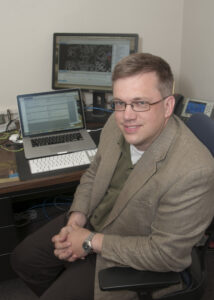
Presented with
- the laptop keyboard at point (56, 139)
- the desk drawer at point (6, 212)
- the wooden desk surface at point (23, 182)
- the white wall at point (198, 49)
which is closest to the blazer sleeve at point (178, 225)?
the wooden desk surface at point (23, 182)

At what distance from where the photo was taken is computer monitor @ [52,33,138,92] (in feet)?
5.65

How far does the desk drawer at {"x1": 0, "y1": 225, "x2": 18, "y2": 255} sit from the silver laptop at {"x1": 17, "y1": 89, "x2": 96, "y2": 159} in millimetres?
419

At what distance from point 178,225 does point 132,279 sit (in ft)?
0.72

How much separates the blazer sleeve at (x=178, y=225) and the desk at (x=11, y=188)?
51 cm

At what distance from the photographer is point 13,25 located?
1688 mm

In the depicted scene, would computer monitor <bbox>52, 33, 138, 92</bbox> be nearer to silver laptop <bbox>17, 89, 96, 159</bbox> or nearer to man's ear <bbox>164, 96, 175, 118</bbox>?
silver laptop <bbox>17, 89, 96, 159</bbox>

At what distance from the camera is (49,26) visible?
5.76 feet

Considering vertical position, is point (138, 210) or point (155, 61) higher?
point (155, 61)

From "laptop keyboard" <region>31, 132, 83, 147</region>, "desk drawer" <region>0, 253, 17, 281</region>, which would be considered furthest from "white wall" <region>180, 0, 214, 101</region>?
"desk drawer" <region>0, 253, 17, 281</region>

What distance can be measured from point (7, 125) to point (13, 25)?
2.03 feet

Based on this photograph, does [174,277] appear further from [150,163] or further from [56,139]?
[56,139]

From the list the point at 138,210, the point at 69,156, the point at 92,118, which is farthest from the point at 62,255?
the point at 92,118

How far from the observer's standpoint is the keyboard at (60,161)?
135cm

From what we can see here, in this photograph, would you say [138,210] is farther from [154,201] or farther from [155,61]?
[155,61]
